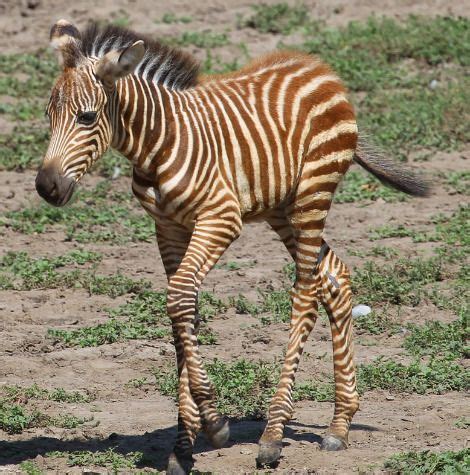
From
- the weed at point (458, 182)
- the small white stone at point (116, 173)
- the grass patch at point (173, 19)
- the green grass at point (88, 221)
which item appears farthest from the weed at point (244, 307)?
the grass patch at point (173, 19)

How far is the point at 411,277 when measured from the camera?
975cm

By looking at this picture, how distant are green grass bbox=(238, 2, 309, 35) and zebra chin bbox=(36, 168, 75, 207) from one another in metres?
9.01

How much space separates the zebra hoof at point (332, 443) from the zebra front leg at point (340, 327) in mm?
209

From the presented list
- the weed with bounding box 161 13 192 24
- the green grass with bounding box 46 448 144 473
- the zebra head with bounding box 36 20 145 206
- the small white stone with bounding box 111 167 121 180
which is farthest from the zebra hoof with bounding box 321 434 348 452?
the weed with bounding box 161 13 192 24

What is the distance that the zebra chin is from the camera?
246 inches

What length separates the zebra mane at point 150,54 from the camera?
6680 mm

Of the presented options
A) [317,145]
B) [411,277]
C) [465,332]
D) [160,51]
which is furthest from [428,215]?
[160,51]

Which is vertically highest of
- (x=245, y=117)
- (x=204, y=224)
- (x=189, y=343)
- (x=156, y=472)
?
(x=245, y=117)

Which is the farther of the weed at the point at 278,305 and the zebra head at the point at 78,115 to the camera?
the weed at the point at 278,305

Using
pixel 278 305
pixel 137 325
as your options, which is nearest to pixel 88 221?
pixel 137 325

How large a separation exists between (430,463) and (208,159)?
2.19m

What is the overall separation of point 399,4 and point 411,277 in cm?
704

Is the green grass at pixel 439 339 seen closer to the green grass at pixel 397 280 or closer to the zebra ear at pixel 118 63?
the green grass at pixel 397 280

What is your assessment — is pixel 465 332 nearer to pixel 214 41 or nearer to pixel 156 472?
pixel 156 472
